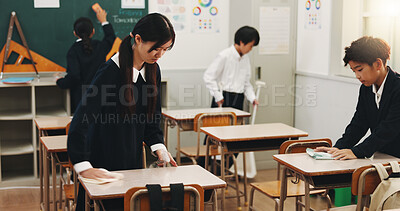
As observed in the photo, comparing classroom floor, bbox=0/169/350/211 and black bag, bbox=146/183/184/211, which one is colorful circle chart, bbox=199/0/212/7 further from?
black bag, bbox=146/183/184/211

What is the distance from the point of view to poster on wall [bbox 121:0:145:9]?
220 inches

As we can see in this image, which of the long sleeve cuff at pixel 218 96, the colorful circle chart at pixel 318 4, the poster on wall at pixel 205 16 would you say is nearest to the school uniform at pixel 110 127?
the long sleeve cuff at pixel 218 96

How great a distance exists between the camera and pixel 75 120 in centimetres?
214

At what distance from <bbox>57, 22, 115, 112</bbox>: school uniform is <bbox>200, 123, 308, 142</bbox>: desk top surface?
1.54 meters

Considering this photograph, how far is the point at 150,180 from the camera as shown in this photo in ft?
7.61

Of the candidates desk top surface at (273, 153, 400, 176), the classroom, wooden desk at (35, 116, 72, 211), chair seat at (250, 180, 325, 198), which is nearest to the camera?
the classroom

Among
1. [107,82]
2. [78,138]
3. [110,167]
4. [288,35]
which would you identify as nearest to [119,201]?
[110,167]

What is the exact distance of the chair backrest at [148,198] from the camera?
207 cm

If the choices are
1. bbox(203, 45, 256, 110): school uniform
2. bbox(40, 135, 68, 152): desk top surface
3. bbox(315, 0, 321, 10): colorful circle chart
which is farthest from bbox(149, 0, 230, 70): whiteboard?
bbox(40, 135, 68, 152): desk top surface

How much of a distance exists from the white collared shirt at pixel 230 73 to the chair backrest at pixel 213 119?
819 mm

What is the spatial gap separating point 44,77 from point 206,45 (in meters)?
1.90

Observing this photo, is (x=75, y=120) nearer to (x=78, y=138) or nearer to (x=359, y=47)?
(x=78, y=138)

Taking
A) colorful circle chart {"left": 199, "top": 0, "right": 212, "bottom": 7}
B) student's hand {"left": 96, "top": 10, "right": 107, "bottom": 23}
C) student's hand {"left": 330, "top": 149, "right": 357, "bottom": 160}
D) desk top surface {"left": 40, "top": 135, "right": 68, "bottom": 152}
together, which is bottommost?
desk top surface {"left": 40, "top": 135, "right": 68, "bottom": 152}

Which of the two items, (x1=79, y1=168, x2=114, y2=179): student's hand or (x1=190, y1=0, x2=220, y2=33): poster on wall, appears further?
(x1=190, y1=0, x2=220, y2=33): poster on wall
